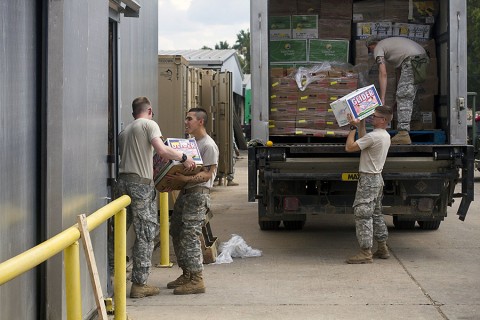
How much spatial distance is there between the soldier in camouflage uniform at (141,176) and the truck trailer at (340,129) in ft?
8.92

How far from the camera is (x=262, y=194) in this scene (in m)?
10.7

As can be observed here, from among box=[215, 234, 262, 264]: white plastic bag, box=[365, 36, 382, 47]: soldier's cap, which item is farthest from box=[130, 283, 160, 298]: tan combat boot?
box=[365, 36, 382, 47]: soldier's cap

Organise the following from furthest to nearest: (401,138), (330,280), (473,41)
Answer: (473,41)
(401,138)
(330,280)

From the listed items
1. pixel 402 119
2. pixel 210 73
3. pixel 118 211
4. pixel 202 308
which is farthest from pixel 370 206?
pixel 210 73

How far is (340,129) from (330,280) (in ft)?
9.38

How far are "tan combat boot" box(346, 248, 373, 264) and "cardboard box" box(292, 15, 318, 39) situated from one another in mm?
3246

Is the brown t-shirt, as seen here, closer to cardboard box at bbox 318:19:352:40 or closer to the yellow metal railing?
cardboard box at bbox 318:19:352:40

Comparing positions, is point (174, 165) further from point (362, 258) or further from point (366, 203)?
point (362, 258)

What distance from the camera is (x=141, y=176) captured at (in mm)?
7551

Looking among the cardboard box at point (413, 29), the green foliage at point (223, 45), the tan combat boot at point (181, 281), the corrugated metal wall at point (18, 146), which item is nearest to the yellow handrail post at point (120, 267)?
the corrugated metal wall at point (18, 146)

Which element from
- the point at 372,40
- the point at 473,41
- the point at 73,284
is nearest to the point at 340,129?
the point at 372,40

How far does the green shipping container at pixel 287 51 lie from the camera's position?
38.2 feet

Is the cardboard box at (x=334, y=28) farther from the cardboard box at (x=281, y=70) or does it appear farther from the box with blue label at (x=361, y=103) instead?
the box with blue label at (x=361, y=103)

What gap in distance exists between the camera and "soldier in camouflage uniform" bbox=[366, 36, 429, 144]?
1136 centimetres
